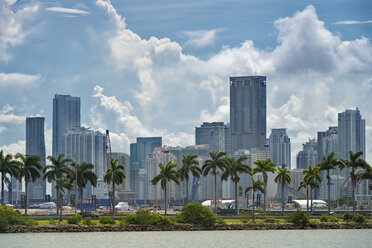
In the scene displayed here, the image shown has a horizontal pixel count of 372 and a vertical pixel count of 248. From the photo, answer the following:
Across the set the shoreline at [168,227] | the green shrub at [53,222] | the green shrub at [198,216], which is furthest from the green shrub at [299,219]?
the green shrub at [53,222]

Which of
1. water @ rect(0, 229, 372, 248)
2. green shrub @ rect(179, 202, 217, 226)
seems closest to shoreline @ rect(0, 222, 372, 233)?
green shrub @ rect(179, 202, 217, 226)

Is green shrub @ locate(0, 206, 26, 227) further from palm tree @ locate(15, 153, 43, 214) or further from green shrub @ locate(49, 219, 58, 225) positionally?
palm tree @ locate(15, 153, 43, 214)

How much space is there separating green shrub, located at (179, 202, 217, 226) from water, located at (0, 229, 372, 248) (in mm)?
6288

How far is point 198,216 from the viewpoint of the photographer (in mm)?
121312

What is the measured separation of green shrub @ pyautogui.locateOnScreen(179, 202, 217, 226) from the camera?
12100 centimetres

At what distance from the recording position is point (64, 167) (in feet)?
490

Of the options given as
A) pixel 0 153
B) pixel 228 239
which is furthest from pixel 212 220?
pixel 0 153

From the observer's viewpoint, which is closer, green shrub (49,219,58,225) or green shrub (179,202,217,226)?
green shrub (179,202,217,226)

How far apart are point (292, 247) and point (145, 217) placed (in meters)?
37.6

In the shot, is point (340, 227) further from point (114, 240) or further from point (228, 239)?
point (114, 240)

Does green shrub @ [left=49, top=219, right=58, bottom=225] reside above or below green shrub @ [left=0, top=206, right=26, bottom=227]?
below

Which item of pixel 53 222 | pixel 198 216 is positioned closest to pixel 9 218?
pixel 53 222

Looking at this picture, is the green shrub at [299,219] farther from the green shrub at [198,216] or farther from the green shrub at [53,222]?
the green shrub at [53,222]

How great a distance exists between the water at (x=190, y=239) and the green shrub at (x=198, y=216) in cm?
629
